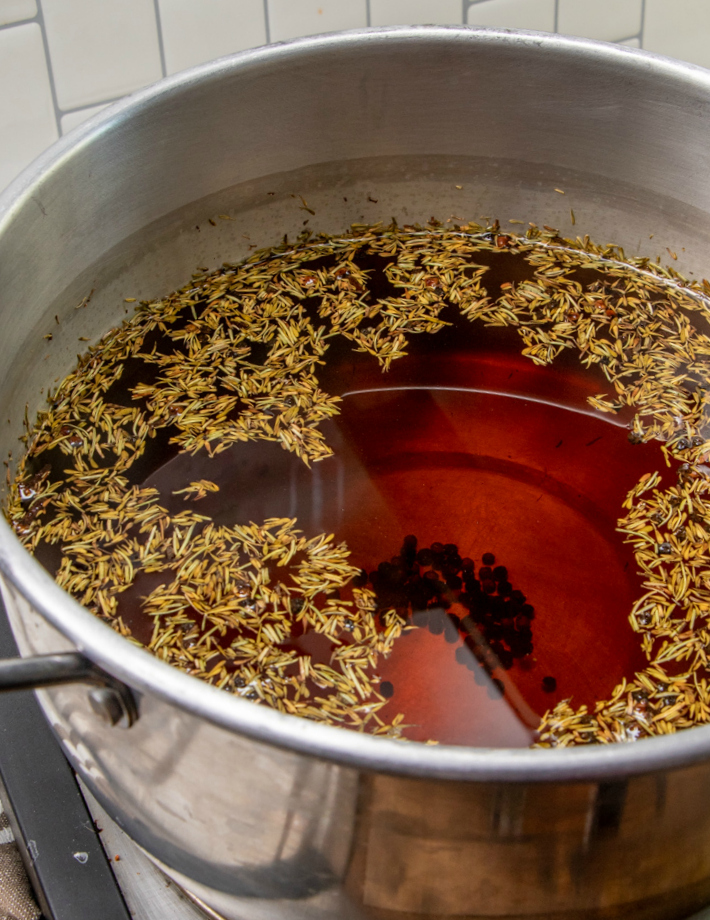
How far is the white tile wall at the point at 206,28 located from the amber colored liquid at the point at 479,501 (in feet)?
1.42

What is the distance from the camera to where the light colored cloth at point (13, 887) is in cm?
69

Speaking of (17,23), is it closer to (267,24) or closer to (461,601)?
(267,24)

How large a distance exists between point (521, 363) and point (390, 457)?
0.80ft

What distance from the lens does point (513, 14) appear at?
3.95 ft

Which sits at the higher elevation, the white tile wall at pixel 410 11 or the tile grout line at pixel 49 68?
the white tile wall at pixel 410 11

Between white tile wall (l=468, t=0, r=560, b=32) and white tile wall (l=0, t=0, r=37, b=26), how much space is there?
1.89 feet

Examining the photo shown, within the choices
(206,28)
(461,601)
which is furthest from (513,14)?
(461,601)

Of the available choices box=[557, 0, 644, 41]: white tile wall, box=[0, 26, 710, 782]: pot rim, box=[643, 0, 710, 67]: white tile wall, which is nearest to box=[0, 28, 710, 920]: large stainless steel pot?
box=[0, 26, 710, 782]: pot rim

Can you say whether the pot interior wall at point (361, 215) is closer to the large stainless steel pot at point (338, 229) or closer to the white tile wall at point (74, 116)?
the large stainless steel pot at point (338, 229)

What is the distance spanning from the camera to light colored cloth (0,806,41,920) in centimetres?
69

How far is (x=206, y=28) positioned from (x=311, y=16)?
14 centimetres

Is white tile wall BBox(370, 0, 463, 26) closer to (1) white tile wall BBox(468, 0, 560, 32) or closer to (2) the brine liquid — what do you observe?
(1) white tile wall BBox(468, 0, 560, 32)

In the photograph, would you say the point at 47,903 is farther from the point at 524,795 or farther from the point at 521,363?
the point at 521,363

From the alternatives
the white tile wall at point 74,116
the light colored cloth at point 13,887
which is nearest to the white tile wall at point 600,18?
the white tile wall at point 74,116
